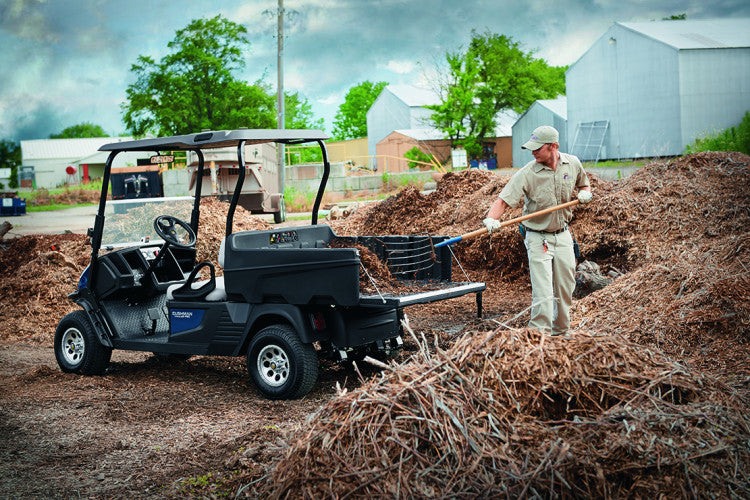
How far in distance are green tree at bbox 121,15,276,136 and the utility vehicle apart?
4225 centimetres

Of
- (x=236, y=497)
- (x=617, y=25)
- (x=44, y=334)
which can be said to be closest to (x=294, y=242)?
(x=236, y=497)

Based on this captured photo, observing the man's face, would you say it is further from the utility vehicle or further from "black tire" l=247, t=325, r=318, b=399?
"black tire" l=247, t=325, r=318, b=399

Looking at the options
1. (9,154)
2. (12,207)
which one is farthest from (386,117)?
(9,154)

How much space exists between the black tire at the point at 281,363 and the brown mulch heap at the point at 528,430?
77.1 inches

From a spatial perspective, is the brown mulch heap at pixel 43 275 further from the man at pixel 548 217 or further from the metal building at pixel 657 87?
the metal building at pixel 657 87

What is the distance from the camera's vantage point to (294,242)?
6.63m

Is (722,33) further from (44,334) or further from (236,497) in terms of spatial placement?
(236,497)

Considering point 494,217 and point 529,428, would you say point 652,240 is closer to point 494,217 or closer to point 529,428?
point 494,217

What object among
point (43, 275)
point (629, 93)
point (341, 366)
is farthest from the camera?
point (629, 93)

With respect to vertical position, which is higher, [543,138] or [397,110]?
[397,110]

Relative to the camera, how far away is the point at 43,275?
11.0 m

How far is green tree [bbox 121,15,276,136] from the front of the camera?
48125 mm

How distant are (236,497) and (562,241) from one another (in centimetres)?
375

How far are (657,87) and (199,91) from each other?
97.5ft
